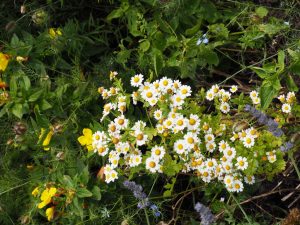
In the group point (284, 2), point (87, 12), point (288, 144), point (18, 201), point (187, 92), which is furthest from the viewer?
point (87, 12)

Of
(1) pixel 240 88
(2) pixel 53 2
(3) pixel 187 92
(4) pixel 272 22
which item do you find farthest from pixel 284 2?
(2) pixel 53 2

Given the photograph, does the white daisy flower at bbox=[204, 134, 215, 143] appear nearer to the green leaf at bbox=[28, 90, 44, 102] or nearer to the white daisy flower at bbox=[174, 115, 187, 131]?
the white daisy flower at bbox=[174, 115, 187, 131]

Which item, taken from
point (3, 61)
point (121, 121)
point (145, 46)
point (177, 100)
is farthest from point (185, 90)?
point (3, 61)

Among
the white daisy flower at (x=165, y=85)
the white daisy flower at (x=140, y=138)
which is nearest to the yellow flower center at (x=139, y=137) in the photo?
the white daisy flower at (x=140, y=138)

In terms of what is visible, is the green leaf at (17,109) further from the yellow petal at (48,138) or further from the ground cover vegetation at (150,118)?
the yellow petal at (48,138)

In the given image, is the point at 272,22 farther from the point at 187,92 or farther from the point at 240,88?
the point at 187,92

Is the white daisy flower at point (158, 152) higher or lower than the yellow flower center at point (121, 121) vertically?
lower

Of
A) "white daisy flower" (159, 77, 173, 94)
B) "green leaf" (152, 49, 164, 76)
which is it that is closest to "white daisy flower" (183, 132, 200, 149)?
"white daisy flower" (159, 77, 173, 94)

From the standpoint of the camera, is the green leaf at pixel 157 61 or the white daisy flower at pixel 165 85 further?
the green leaf at pixel 157 61
